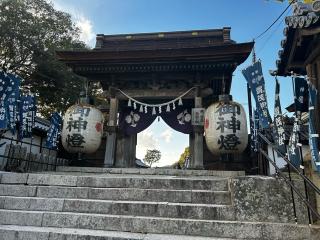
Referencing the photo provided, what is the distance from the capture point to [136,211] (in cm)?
507

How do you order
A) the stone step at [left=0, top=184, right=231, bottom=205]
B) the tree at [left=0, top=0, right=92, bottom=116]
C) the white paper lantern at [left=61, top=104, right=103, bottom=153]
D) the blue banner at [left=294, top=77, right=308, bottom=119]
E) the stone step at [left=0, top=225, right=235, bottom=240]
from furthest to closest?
1. the tree at [left=0, top=0, right=92, bottom=116]
2. the white paper lantern at [left=61, top=104, right=103, bottom=153]
3. the blue banner at [left=294, top=77, right=308, bottom=119]
4. the stone step at [left=0, top=184, right=231, bottom=205]
5. the stone step at [left=0, top=225, right=235, bottom=240]

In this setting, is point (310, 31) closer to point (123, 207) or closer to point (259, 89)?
point (259, 89)

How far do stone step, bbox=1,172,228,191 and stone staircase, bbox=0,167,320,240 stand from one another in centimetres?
2

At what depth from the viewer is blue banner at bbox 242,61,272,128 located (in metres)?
7.08

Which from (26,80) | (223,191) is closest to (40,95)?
(26,80)

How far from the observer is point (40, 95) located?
20641mm

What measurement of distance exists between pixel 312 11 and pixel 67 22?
65.9 feet

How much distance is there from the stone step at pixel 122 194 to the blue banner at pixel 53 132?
467 cm

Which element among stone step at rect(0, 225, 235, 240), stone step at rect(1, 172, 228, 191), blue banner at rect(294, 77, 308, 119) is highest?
blue banner at rect(294, 77, 308, 119)

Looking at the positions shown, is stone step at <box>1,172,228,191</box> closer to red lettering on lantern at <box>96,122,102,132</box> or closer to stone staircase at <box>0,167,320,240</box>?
stone staircase at <box>0,167,320,240</box>

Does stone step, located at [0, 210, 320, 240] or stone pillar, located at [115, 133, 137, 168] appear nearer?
stone step, located at [0, 210, 320, 240]

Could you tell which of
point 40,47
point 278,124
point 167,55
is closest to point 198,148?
point 167,55

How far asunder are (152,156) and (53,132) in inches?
2073

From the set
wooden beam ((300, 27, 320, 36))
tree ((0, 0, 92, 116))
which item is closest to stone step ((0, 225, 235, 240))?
wooden beam ((300, 27, 320, 36))
